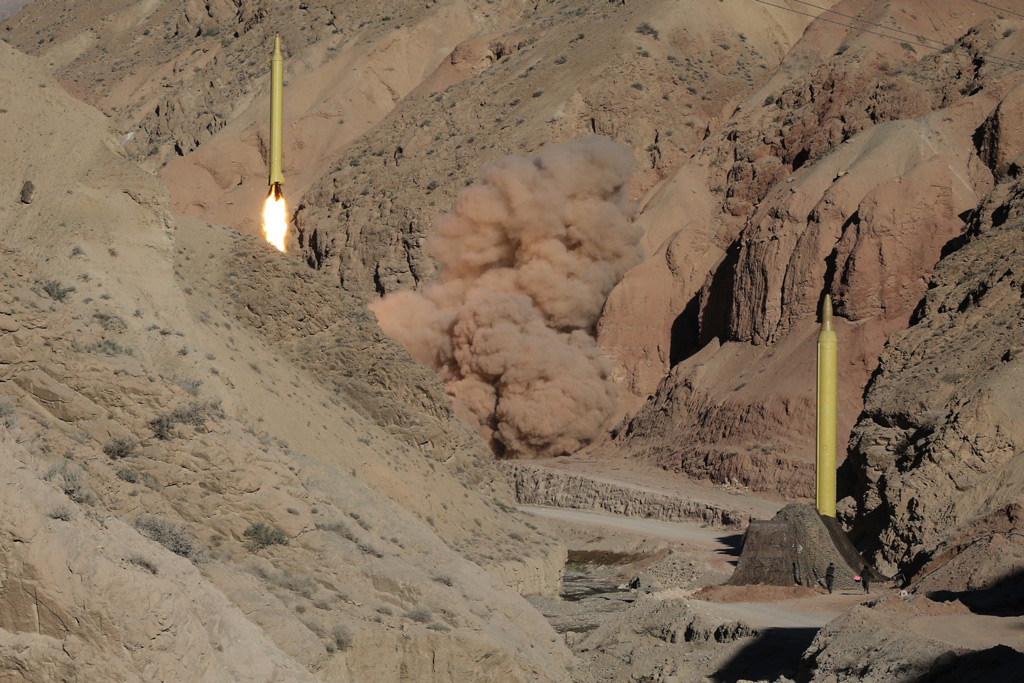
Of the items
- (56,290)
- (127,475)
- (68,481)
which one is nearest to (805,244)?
(56,290)

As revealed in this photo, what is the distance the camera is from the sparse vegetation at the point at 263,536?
493 inches

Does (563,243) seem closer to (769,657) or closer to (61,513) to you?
(769,657)

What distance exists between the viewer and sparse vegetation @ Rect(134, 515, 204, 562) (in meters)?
11.0

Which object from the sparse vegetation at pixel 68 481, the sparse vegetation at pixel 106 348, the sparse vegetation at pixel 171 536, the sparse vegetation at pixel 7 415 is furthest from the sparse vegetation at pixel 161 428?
the sparse vegetation at pixel 68 481

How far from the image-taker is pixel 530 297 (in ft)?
164

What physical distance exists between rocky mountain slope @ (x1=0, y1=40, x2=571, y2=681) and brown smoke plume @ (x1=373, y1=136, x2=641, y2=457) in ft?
66.1

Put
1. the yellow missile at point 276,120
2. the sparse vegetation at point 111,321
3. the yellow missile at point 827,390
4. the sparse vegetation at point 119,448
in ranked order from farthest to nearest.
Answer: the yellow missile at point 276,120
the yellow missile at point 827,390
the sparse vegetation at point 111,321
the sparse vegetation at point 119,448

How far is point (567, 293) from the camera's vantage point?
49.8 meters

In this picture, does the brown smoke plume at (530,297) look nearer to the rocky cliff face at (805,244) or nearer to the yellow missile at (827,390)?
the rocky cliff face at (805,244)

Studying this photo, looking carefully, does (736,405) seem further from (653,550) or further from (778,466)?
(653,550)

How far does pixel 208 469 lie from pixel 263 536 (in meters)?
0.76

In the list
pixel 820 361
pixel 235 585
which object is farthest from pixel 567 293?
pixel 235 585

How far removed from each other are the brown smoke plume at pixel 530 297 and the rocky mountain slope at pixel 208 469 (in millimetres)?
20133

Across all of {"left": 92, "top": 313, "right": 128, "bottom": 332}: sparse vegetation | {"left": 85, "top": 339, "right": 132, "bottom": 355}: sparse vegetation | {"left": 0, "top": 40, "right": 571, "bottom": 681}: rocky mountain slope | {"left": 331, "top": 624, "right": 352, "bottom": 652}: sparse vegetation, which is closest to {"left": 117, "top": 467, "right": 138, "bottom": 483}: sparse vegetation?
{"left": 0, "top": 40, "right": 571, "bottom": 681}: rocky mountain slope
